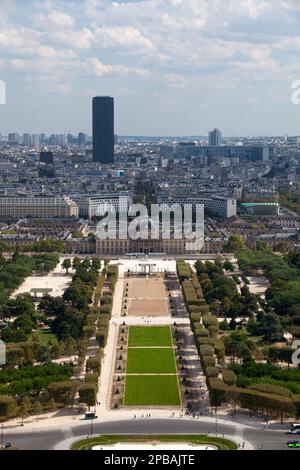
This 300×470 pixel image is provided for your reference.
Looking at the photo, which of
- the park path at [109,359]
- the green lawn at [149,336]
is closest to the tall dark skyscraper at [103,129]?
the park path at [109,359]

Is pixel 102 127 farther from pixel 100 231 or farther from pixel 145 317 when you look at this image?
pixel 145 317

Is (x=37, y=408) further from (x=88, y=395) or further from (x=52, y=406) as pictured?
(x=88, y=395)

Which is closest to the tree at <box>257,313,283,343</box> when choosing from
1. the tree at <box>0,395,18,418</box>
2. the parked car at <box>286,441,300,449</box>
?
the parked car at <box>286,441,300,449</box>

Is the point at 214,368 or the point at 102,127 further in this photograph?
the point at 102,127

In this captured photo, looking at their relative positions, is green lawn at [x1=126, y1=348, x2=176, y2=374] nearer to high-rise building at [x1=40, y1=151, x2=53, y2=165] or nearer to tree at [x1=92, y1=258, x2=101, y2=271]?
tree at [x1=92, y1=258, x2=101, y2=271]

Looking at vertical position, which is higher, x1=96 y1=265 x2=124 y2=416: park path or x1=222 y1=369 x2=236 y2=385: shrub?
x1=222 y1=369 x2=236 y2=385: shrub

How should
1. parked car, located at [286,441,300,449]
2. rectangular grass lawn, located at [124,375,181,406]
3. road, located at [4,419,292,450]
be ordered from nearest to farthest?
parked car, located at [286,441,300,449]
road, located at [4,419,292,450]
rectangular grass lawn, located at [124,375,181,406]
